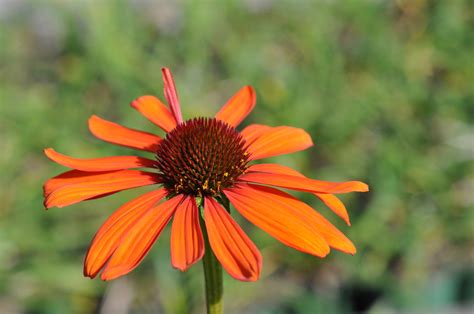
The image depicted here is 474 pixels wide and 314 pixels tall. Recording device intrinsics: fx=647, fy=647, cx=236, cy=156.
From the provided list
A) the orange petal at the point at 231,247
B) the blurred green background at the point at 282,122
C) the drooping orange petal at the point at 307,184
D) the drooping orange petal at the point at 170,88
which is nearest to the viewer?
the orange petal at the point at 231,247

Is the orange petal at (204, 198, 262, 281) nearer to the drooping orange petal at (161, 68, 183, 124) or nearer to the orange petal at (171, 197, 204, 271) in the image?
the orange petal at (171, 197, 204, 271)

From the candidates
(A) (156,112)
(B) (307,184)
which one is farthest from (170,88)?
(B) (307,184)

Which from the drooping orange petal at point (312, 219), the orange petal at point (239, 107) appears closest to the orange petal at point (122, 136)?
the orange petal at point (239, 107)

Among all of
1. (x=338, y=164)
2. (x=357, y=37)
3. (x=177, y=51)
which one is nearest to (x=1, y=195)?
(x=177, y=51)

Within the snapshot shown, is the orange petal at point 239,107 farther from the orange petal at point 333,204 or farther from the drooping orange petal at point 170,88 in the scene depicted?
the orange petal at point 333,204

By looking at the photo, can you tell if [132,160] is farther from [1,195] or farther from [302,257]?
[1,195]

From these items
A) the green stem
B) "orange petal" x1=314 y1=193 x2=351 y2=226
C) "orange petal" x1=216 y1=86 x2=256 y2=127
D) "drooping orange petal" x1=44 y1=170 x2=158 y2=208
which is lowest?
the green stem

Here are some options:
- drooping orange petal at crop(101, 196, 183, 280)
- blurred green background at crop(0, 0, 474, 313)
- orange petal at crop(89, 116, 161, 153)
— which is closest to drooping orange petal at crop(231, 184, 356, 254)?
drooping orange petal at crop(101, 196, 183, 280)
